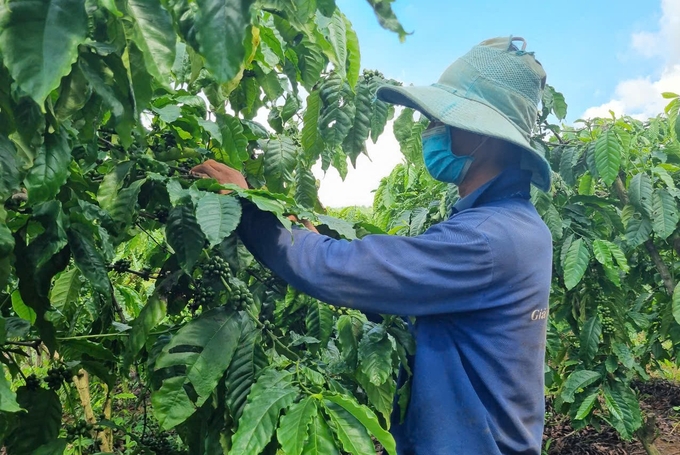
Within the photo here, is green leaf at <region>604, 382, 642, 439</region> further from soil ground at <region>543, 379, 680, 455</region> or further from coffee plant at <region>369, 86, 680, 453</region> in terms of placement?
soil ground at <region>543, 379, 680, 455</region>

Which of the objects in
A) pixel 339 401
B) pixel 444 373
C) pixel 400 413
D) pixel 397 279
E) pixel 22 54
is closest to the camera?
pixel 22 54

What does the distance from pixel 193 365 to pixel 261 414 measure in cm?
23

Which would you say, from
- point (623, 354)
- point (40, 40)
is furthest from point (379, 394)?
point (623, 354)

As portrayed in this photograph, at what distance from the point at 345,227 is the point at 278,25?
1.58 feet

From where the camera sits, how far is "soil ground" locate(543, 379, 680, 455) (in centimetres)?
402

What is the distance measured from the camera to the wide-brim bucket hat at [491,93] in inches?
55.4

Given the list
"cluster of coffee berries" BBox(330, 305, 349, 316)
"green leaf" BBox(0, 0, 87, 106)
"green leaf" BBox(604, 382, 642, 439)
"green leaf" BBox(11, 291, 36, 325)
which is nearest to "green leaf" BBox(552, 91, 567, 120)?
"green leaf" BBox(604, 382, 642, 439)

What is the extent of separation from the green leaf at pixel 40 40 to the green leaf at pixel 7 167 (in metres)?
0.32

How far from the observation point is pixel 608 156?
2.82 metres

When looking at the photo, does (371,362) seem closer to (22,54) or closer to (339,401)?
(339,401)

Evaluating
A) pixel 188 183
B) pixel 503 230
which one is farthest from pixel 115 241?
pixel 503 230

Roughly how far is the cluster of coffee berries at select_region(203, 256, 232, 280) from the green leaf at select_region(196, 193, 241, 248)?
9.7 inches

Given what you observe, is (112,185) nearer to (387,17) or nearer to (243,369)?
(243,369)

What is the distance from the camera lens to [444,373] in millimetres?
1332
